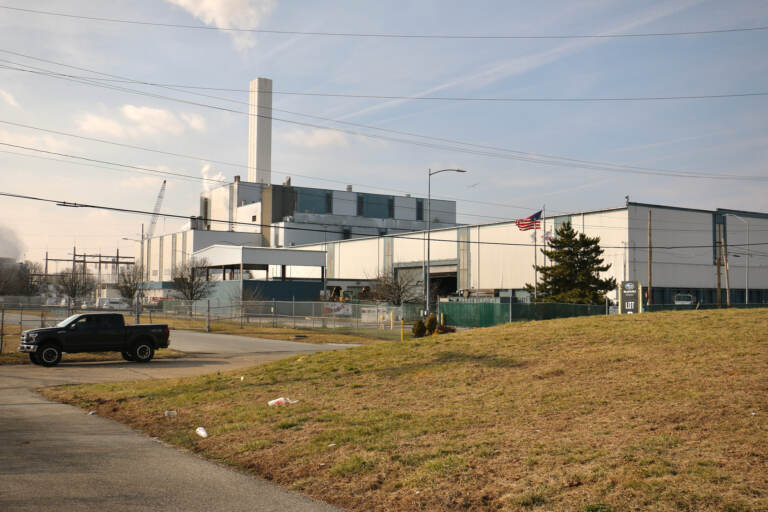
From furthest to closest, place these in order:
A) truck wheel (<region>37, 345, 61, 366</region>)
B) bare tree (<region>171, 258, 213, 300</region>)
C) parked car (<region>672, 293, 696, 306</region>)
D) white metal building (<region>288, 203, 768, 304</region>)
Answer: bare tree (<region>171, 258, 213, 300</region>) → parked car (<region>672, 293, 696, 306</region>) → white metal building (<region>288, 203, 768, 304</region>) → truck wheel (<region>37, 345, 61, 366</region>)

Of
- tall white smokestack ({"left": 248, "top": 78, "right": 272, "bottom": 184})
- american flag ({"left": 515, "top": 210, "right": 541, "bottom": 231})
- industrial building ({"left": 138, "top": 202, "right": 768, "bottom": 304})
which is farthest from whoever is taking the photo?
tall white smokestack ({"left": 248, "top": 78, "right": 272, "bottom": 184})

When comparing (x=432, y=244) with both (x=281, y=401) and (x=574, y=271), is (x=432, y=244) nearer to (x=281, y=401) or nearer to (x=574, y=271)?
(x=574, y=271)

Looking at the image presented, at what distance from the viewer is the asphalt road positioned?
6672mm

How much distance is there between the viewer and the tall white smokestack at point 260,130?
10712cm

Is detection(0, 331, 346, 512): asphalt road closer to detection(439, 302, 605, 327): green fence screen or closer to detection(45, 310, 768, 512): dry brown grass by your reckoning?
detection(45, 310, 768, 512): dry brown grass

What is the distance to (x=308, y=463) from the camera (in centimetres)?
823

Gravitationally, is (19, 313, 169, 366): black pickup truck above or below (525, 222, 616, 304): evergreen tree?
below

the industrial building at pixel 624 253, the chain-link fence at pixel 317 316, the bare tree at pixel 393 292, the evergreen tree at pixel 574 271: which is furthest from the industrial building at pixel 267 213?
the evergreen tree at pixel 574 271

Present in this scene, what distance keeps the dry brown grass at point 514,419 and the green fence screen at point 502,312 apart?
82.3ft

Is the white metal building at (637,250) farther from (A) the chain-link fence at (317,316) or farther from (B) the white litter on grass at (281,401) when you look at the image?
(B) the white litter on grass at (281,401)

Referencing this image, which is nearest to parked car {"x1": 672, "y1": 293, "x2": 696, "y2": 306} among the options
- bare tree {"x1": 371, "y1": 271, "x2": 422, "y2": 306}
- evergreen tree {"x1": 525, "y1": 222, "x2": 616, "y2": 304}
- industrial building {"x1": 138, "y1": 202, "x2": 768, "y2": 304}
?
industrial building {"x1": 138, "y1": 202, "x2": 768, "y2": 304}

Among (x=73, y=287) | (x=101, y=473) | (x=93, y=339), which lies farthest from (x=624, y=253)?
(x=73, y=287)

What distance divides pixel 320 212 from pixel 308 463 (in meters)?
104

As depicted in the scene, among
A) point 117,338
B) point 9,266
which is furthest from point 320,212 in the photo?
point 117,338
